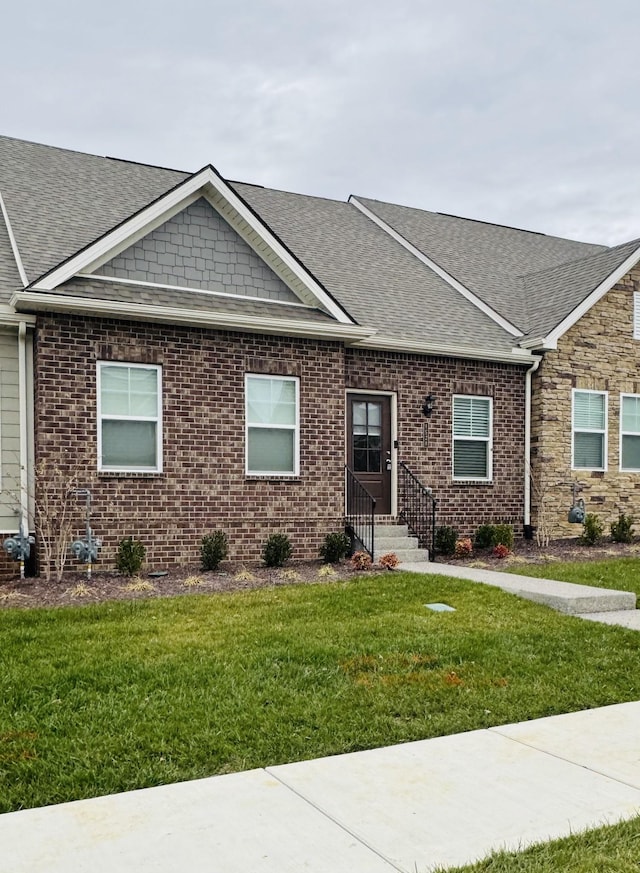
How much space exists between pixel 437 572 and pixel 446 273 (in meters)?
8.37

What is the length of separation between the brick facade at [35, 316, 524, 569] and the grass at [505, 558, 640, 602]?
9.67ft

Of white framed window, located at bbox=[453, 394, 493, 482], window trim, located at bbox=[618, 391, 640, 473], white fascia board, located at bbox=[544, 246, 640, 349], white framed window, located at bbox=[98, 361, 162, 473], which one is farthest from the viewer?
window trim, located at bbox=[618, 391, 640, 473]

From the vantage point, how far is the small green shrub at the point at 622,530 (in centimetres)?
1478

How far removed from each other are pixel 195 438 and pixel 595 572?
5829 millimetres

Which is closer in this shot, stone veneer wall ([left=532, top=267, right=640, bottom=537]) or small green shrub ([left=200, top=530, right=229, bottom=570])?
small green shrub ([left=200, top=530, right=229, bottom=570])

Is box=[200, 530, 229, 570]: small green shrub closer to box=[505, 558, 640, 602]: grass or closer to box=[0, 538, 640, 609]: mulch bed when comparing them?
box=[0, 538, 640, 609]: mulch bed

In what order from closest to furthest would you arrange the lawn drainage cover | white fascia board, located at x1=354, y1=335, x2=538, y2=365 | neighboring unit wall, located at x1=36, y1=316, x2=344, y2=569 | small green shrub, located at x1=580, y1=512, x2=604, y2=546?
the lawn drainage cover, neighboring unit wall, located at x1=36, y1=316, x2=344, y2=569, white fascia board, located at x1=354, y1=335, x2=538, y2=365, small green shrub, located at x1=580, y1=512, x2=604, y2=546

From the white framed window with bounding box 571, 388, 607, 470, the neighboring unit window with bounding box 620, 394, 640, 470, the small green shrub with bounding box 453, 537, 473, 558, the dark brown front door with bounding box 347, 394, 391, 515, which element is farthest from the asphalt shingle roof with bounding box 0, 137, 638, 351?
the small green shrub with bounding box 453, 537, 473, 558

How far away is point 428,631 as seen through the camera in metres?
7.57

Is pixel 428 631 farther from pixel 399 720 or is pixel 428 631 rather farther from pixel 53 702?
pixel 53 702

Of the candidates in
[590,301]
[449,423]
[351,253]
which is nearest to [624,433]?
[590,301]

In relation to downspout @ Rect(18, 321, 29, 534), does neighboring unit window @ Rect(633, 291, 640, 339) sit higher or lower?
higher

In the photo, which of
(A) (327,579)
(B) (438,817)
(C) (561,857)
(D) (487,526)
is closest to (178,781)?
(B) (438,817)

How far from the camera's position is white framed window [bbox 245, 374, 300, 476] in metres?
12.5
